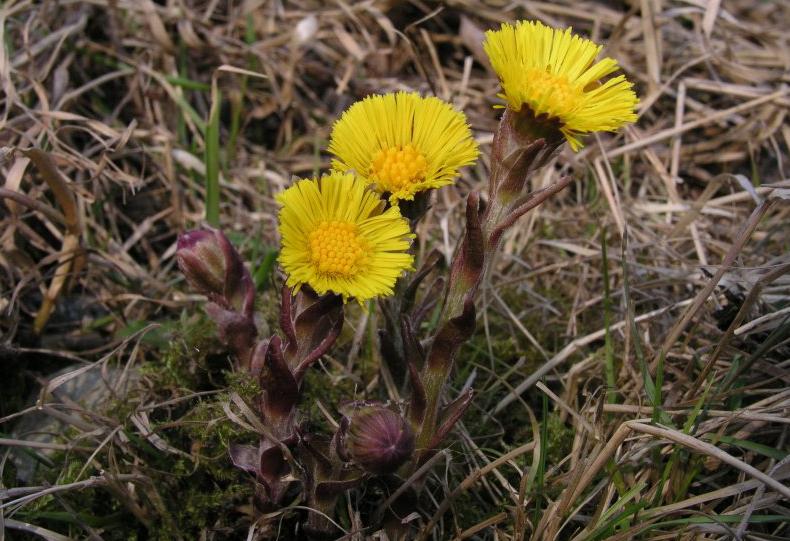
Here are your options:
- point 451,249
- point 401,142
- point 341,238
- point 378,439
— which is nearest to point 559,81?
point 401,142

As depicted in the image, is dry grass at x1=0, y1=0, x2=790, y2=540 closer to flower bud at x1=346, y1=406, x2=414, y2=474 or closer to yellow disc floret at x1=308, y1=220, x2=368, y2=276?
flower bud at x1=346, y1=406, x2=414, y2=474

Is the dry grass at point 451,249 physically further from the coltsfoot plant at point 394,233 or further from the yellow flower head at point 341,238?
the yellow flower head at point 341,238

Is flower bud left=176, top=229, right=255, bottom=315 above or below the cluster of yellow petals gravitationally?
below

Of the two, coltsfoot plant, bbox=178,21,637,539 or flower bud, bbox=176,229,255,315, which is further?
flower bud, bbox=176,229,255,315

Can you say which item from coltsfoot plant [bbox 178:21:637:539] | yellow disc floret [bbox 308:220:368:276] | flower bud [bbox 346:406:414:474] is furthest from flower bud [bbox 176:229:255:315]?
flower bud [bbox 346:406:414:474]

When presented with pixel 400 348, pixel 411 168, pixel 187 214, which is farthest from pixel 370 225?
pixel 187 214

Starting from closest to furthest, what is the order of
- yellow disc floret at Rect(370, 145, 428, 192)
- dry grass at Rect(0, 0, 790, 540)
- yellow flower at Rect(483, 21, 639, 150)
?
yellow flower at Rect(483, 21, 639, 150) < yellow disc floret at Rect(370, 145, 428, 192) < dry grass at Rect(0, 0, 790, 540)

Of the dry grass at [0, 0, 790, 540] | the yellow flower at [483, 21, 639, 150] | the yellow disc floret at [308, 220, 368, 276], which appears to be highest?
the yellow flower at [483, 21, 639, 150]

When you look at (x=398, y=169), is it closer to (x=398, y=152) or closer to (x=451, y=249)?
(x=398, y=152)

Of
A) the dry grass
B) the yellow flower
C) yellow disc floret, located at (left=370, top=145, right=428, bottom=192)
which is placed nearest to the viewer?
the yellow flower

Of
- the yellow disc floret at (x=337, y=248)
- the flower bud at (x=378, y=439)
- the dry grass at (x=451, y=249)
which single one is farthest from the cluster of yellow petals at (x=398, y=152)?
the dry grass at (x=451, y=249)
